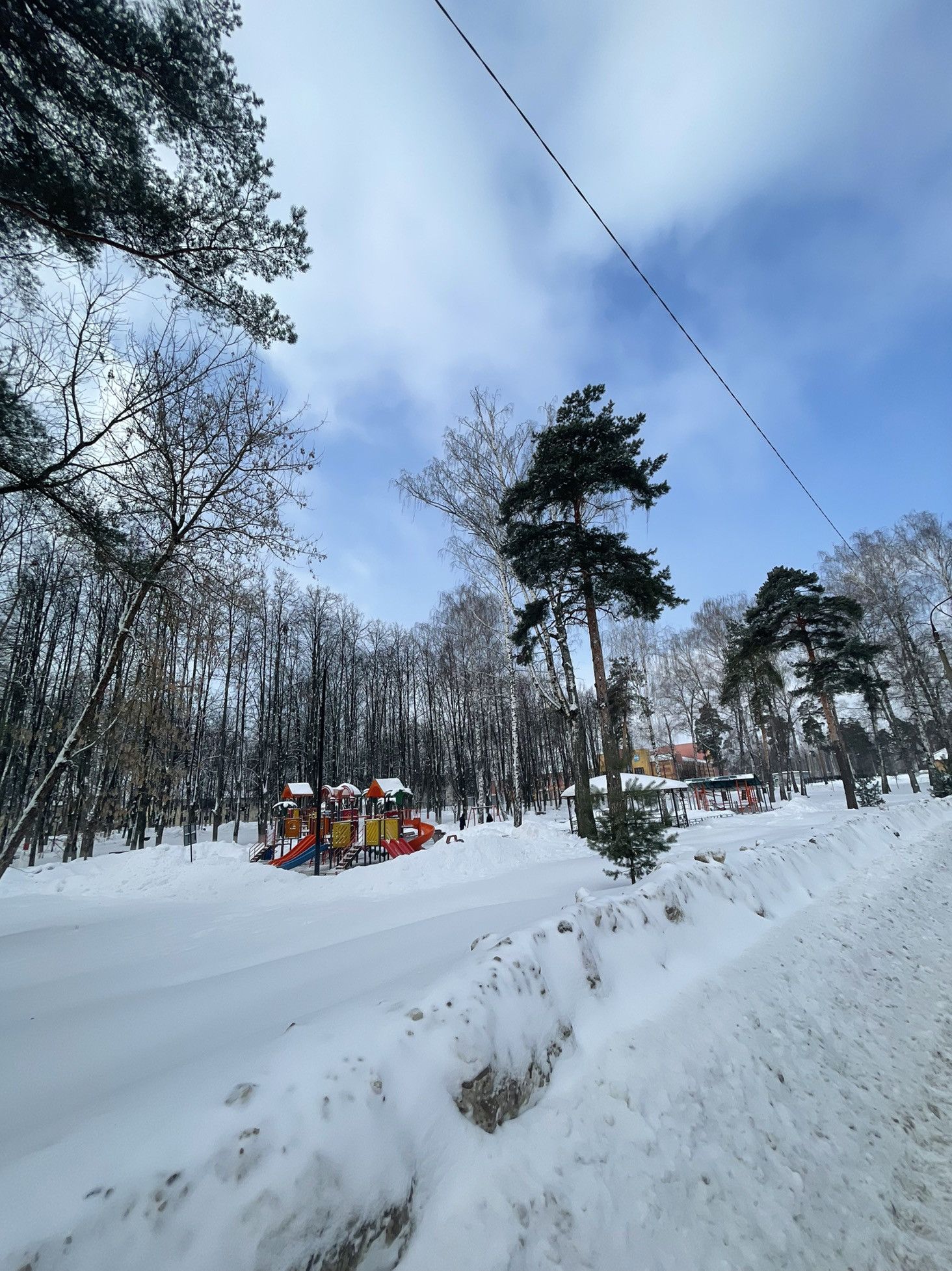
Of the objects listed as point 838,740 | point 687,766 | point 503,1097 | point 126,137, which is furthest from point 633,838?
point 687,766

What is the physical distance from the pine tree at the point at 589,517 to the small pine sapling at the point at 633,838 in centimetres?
485

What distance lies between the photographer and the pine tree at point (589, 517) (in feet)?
40.0

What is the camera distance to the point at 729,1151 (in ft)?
7.17

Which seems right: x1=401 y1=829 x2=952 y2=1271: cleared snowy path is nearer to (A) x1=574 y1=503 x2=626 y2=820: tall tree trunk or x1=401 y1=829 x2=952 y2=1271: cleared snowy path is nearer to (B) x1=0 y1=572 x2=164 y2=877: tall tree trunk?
(A) x1=574 y1=503 x2=626 y2=820: tall tree trunk

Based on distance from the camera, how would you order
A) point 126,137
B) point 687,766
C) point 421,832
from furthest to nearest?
point 687,766, point 421,832, point 126,137

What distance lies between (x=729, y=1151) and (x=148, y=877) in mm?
13643

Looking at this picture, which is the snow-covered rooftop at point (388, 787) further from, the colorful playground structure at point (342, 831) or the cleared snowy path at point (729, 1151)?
the cleared snowy path at point (729, 1151)

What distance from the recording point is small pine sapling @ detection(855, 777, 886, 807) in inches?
738

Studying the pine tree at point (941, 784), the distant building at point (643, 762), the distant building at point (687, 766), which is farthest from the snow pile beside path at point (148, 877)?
the distant building at point (687, 766)

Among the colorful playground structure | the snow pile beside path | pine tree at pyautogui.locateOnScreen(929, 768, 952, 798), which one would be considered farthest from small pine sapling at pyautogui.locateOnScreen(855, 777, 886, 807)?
the snow pile beside path

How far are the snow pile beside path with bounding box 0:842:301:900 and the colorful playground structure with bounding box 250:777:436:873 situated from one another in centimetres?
205

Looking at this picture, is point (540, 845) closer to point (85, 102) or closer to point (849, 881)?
point (849, 881)

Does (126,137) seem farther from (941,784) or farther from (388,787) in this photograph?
(941,784)

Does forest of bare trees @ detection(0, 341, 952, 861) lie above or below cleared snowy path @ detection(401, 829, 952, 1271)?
above
